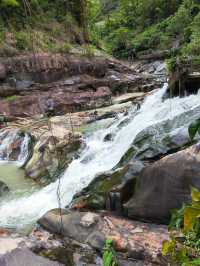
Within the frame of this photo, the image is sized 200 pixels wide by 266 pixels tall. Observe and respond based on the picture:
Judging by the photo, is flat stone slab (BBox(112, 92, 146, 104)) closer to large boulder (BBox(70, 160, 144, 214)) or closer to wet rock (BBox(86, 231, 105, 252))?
large boulder (BBox(70, 160, 144, 214))

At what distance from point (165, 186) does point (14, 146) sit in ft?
24.5

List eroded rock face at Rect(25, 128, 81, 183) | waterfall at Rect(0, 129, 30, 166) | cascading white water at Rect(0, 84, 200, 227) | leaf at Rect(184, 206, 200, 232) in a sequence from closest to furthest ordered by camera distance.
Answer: leaf at Rect(184, 206, 200, 232), cascading white water at Rect(0, 84, 200, 227), eroded rock face at Rect(25, 128, 81, 183), waterfall at Rect(0, 129, 30, 166)

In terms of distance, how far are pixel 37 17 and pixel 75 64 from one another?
15.1 feet

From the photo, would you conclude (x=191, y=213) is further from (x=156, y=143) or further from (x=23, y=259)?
(x=156, y=143)

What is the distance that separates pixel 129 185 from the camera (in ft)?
19.7

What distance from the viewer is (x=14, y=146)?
11781 millimetres

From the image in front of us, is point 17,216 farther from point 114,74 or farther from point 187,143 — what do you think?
point 114,74

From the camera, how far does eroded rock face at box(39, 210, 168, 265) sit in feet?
15.2

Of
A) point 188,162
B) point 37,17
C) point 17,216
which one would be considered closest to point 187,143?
point 188,162

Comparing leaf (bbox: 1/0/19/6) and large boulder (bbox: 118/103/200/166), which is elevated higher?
leaf (bbox: 1/0/19/6)

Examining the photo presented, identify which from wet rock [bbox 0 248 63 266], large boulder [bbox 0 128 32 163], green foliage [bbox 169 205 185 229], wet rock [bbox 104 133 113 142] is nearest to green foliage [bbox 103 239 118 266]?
wet rock [bbox 0 248 63 266]

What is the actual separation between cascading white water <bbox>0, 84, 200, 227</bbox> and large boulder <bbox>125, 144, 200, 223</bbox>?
7.30 ft

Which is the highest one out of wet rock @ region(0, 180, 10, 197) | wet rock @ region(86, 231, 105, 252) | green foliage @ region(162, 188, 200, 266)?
green foliage @ region(162, 188, 200, 266)

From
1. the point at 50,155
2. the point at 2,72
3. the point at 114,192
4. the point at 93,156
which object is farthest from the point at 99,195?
the point at 2,72
